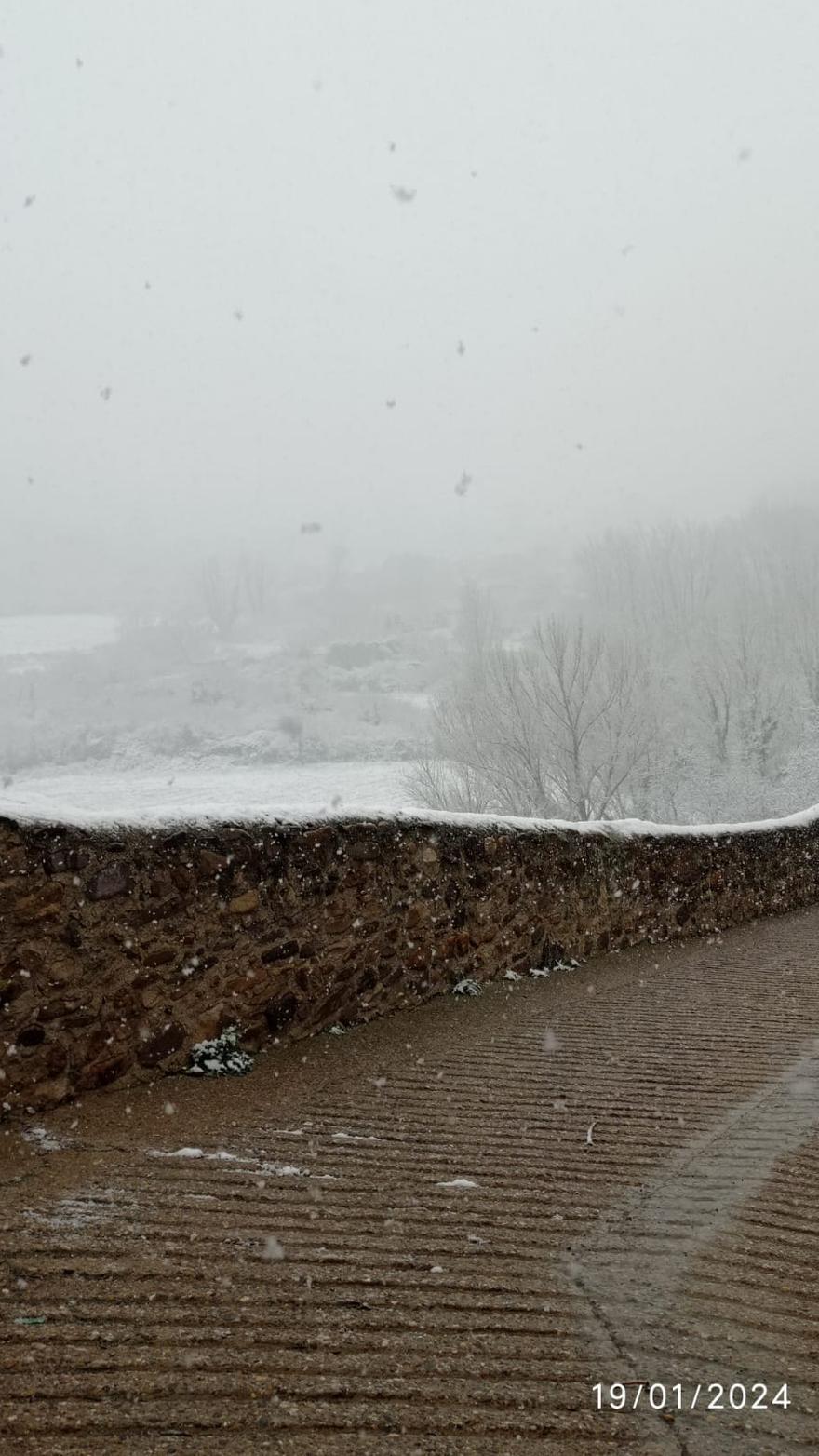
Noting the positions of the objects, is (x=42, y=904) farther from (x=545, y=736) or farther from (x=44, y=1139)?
(x=545, y=736)

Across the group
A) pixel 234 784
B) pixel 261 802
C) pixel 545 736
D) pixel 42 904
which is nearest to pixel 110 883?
pixel 42 904

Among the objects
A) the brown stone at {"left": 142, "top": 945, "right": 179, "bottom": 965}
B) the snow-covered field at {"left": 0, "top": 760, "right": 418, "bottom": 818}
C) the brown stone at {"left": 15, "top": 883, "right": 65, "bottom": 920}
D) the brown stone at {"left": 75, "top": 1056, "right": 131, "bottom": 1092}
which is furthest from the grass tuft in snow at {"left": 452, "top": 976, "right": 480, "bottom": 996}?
the snow-covered field at {"left": 0, "top": 760, "right": 418, "bottom": 818}

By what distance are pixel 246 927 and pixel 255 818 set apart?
0.63 meters

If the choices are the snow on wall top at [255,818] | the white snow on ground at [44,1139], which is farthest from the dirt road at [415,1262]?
the snow on wall top at [255,818]

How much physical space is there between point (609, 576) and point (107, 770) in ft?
92.8

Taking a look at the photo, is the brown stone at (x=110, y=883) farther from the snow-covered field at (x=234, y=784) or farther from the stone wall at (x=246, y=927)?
the snow-covered field at (x=234, y=784)

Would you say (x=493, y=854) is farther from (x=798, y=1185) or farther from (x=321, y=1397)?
(x=321, y=1397)

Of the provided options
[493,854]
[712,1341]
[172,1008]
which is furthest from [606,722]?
[712,1341]

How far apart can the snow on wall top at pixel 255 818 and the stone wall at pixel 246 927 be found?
4cm

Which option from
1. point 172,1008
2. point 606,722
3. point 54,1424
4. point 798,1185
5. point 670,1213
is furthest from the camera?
point 606,722

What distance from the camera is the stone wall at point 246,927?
4.49 m

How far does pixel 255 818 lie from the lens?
5.77 meters

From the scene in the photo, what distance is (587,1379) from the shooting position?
2.36 metres

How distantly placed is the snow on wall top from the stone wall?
0.04 metres
